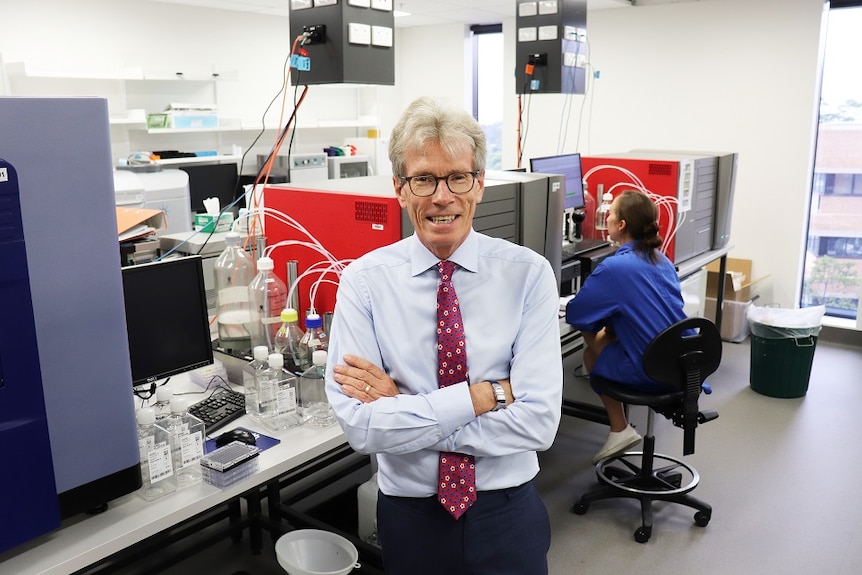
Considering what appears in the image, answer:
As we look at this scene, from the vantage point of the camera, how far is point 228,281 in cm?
216

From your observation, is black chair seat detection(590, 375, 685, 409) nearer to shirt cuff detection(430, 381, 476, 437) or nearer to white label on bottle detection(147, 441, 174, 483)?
shirt cuff detection(430, 381, 476, 437)

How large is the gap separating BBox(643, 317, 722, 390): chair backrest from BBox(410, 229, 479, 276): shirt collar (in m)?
1.27

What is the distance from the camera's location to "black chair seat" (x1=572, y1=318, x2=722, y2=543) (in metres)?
2.47

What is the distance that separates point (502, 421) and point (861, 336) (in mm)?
4589

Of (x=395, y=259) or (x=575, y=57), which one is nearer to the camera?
(x=395, y=259)

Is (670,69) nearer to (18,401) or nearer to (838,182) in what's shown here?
(838,182)

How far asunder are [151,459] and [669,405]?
74.4 inches

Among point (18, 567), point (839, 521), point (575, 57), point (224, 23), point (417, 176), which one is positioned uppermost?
point (224, 23)

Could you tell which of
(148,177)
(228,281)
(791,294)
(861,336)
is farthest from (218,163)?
(861,336)

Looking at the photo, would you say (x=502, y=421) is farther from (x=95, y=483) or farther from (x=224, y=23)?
(x=224, y=23)

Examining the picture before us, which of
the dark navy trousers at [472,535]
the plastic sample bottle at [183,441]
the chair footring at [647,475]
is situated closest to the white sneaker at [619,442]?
the chair footring at [647,475]

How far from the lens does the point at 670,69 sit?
5586mm

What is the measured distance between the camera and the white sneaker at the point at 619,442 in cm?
301

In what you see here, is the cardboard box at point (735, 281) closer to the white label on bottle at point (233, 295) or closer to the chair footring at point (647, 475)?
the chair footring at point (647, 475)
